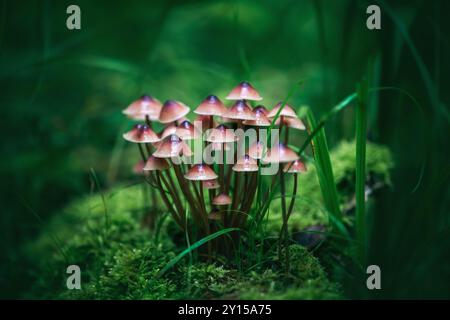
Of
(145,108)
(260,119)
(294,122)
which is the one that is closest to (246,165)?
(260,119)

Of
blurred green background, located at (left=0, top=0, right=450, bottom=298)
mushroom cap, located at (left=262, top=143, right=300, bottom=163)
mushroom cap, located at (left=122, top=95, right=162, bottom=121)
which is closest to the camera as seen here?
mushroom cap, located at (left=262, top=143, right=300, bottom=163)

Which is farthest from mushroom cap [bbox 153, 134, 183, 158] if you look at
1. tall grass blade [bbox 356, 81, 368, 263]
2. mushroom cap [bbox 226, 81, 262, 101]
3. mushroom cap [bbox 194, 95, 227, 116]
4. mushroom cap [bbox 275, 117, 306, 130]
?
tall grass blade [bbox 356, 81, 368, 263]

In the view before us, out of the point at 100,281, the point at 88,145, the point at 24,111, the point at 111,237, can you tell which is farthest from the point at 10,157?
the point at 100,281

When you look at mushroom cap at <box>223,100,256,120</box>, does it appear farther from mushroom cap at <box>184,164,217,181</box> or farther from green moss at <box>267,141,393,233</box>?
green moss at <box>267,141,393,233</box>

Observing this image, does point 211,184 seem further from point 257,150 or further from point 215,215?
point 257,150

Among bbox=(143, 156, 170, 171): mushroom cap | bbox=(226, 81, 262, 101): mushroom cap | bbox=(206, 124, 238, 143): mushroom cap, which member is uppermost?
bbox=(226, 81, 262, 101): mushroom cap

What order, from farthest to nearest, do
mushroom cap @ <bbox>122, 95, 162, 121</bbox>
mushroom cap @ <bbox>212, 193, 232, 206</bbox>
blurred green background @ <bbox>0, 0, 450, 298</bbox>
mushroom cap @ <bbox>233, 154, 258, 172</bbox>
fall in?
blurred green background @ <bbox>0, 0, 450, 298</bbox>, mushroom cap @ <bbox>122, 95, 162, 121</bbox>, mushroom cap @ <bbox>212, 193, 232, 206</bbox>, mushroom cap @ <bbox>233, 154, 258, 172</bbox>
